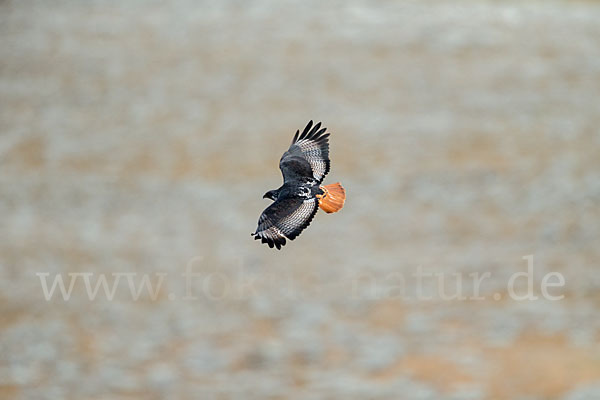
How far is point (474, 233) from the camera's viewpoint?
2092 cm

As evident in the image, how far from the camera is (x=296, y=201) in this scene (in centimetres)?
598

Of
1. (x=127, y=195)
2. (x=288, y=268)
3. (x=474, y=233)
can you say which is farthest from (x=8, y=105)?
(x=474, y=233)

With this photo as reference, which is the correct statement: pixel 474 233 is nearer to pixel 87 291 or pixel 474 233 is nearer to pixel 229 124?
pixel 229 124

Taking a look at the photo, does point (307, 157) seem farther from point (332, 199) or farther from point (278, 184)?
point (278, 184)

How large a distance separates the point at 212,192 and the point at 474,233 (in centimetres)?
649

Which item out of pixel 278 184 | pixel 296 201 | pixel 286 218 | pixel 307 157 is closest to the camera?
pixel 286 218

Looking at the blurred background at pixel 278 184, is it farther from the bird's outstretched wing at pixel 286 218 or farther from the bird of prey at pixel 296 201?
the bird's outstretched wing at pixel 286 218

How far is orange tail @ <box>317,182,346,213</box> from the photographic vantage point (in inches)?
232

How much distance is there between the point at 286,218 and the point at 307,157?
1.42 metres

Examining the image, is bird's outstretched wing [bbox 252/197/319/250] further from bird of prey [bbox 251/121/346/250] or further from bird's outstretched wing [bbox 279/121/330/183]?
bird's outstretched wing [bbox 279/121/330/183]

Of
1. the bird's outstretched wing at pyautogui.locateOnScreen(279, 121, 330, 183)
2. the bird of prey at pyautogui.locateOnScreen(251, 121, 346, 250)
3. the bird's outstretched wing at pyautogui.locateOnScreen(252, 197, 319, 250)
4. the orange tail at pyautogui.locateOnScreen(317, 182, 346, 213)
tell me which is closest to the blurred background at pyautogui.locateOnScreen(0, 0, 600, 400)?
the bird's outstretched wing at pyautogui.locateOnScreen(279, 121, 330, 183)

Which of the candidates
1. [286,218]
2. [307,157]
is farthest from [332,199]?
[307,157]

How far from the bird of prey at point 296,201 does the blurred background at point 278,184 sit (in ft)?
33.7

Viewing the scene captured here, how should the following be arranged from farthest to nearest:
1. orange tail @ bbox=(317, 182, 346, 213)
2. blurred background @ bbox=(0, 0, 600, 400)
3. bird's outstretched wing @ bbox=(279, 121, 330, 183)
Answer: blurred background @ bbox=(0, 0, 600, 400), bird's outstretched wing @ bbox=(279, 121, 330, 183), orange tail @ bbox=(317, 182, 346, 213)
